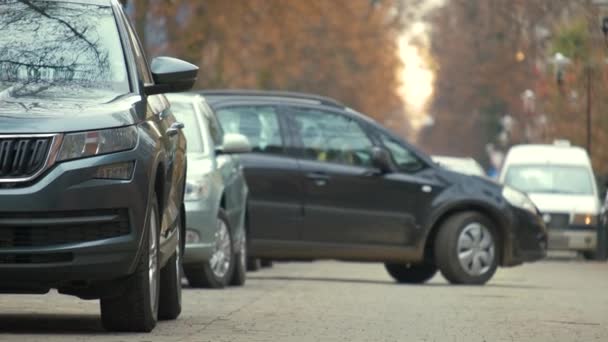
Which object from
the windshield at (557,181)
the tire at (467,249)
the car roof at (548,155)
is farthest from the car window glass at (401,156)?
the car roof at (548,155)

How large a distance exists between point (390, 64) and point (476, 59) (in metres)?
7.12

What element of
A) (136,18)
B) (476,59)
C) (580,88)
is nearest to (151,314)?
(136,18)

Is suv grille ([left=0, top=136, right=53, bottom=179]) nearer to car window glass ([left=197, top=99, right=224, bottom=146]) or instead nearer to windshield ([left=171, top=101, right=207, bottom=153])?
windshield ([left=171, top=101, right=207, bottom=153])

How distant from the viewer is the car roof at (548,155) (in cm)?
3575

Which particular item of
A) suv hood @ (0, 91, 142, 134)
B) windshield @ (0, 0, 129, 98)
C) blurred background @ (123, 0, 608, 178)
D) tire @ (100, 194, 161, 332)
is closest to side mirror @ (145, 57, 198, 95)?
windshield @ (0, 0, 129, 98)

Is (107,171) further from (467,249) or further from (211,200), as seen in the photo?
(467,249)

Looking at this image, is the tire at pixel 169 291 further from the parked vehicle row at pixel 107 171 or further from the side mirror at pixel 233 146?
the side mirror at pixel 233 146

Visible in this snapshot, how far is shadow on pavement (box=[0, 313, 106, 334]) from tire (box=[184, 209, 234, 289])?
459 centimetres

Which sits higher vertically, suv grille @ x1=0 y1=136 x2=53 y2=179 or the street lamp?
suv grille @ x1=0 y1=136 x2=53 y2=179

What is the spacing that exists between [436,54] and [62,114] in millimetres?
84142

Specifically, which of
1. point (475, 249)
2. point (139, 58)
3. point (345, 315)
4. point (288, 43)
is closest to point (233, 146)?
point (475, 249)

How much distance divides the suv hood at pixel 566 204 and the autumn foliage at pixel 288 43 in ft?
26.2

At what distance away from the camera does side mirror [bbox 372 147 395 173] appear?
19.0 m

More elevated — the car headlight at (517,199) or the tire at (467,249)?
the car headlight at (517,199)
